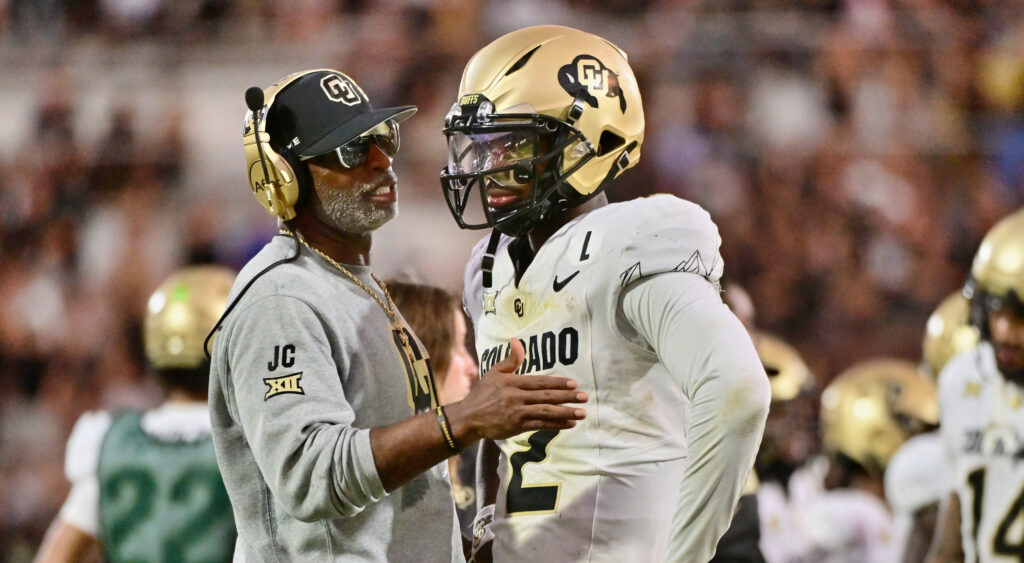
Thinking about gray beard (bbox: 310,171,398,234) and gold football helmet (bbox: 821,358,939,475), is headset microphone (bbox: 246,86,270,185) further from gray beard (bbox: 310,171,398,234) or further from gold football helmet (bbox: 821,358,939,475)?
gold football helmet (bbox: 821,358,939,475)

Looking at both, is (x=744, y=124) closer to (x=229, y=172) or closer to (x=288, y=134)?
(x=229, y=172)

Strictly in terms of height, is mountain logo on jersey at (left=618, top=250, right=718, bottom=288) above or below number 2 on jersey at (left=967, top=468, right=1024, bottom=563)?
above

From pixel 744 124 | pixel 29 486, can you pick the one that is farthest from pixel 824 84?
pixel 29 486

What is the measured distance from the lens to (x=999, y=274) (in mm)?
4035

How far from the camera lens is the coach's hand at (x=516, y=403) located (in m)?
2.12

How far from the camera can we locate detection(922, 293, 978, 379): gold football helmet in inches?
227

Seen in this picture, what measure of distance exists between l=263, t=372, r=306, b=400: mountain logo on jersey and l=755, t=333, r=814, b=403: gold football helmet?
316 centimetres

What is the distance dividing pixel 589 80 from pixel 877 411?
433 centimetres

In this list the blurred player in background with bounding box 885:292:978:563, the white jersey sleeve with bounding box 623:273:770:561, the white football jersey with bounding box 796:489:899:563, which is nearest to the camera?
the white jersey sleeve with bounding box 623:273:770:561

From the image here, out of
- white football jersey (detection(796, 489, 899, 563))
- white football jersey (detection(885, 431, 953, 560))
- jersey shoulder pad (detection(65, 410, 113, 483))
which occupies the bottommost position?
white football jersey (detection(796, 489, 899, 563))

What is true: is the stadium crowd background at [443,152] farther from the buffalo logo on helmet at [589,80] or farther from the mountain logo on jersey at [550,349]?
the mountain logo on jersey at [550,349]

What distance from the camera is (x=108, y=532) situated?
13.3 ft

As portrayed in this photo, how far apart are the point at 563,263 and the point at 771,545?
376cm

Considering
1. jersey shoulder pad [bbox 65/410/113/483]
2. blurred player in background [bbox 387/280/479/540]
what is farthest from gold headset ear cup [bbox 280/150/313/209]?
jersey shoulder pad [bbox 65/410/113/483]
